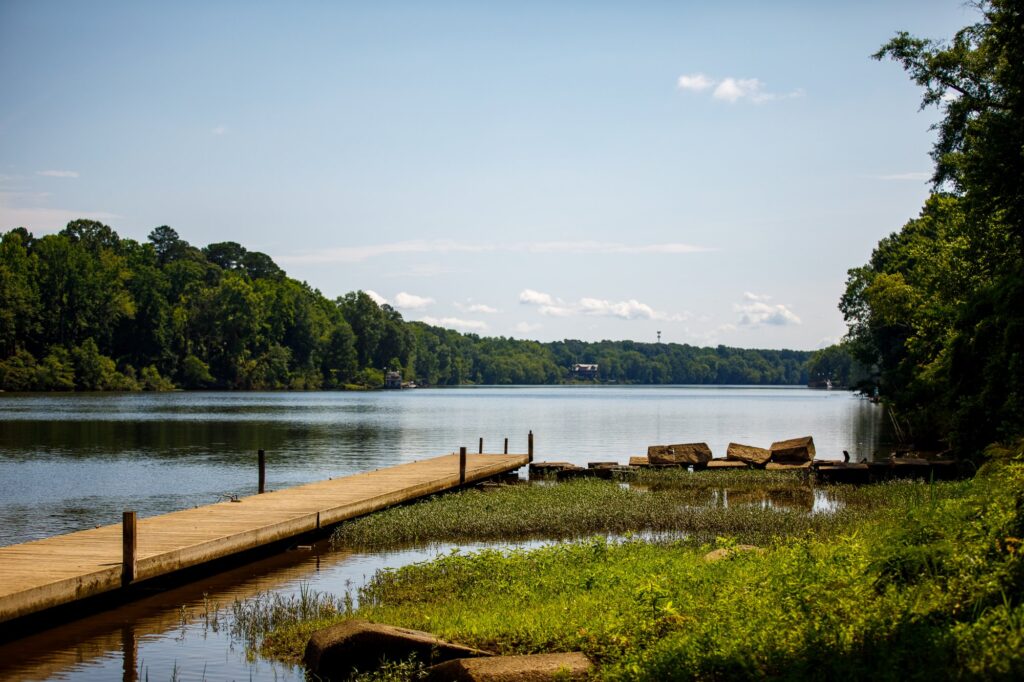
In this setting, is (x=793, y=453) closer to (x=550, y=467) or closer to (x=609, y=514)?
(x=550, y=467)

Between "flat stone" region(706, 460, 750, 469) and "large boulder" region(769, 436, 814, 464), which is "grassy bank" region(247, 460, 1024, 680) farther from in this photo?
"large boulder" region(769, 436, 814, 464)

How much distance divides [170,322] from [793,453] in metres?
119

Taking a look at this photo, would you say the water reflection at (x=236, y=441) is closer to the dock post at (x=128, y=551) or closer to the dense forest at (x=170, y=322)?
the dock post at (x=128, y=551)

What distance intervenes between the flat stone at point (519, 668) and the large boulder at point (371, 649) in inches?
29.1

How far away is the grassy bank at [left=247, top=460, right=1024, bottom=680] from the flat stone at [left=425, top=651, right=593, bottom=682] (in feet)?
0.95

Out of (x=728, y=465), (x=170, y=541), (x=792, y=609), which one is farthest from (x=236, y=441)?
(x=792, y=609)

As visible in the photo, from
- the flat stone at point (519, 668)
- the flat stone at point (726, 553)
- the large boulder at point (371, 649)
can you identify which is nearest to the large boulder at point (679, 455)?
the flat stone at point (726, 553)

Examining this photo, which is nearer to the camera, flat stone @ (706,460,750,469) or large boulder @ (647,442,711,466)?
flat stone @ (706,460,750,469)

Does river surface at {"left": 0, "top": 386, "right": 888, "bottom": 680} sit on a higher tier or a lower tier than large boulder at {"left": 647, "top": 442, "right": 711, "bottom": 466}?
lower

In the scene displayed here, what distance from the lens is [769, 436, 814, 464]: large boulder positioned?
124 feet

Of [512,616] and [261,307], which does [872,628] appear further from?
[261,307]

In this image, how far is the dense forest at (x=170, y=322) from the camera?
120 metres

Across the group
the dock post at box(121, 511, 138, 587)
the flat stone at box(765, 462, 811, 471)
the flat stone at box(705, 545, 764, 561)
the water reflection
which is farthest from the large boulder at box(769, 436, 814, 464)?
Answer: the dock post at box(121, 511, 138, 587)

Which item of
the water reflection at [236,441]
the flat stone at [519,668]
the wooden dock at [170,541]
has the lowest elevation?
the water reflection at [236,441]
